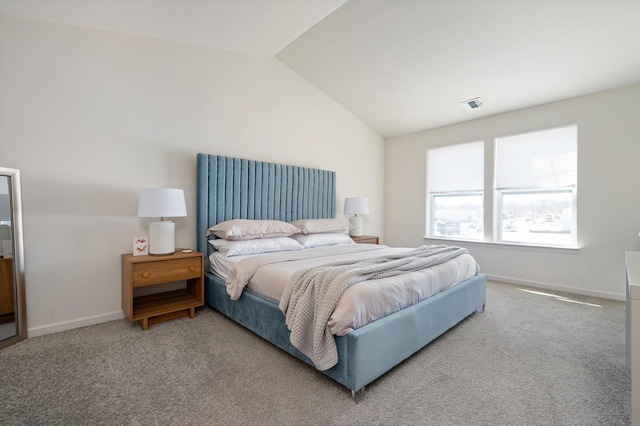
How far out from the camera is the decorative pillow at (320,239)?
11.9ft

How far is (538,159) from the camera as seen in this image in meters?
4.09

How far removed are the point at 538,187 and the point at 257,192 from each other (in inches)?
148

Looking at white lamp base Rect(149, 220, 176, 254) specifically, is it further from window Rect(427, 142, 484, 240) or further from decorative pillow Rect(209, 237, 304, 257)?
window Rect(427, 142, 484, 240)

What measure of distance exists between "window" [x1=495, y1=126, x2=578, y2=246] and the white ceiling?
0.56 meters

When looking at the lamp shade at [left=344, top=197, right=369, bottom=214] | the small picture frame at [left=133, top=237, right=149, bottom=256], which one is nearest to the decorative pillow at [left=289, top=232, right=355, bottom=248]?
the lamp shade at [left=344, top=197, right=369, bottom=214]

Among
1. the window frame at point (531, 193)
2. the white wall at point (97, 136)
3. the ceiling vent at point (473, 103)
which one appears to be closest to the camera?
the white wall at point (97, 136)

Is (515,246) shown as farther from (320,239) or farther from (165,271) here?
(165,271)

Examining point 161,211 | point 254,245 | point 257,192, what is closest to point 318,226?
point 257,192

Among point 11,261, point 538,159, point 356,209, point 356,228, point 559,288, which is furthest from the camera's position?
point 356,228

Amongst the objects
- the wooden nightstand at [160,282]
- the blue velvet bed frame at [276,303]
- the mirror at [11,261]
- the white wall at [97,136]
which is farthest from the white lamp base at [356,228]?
the mirror at [11,261]

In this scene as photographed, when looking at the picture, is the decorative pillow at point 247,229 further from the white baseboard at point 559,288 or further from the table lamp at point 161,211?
the white baseboard at point 559,288

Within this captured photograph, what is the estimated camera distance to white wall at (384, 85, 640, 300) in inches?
136

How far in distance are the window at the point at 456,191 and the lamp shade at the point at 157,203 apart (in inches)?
161

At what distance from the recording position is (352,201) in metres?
4.72
